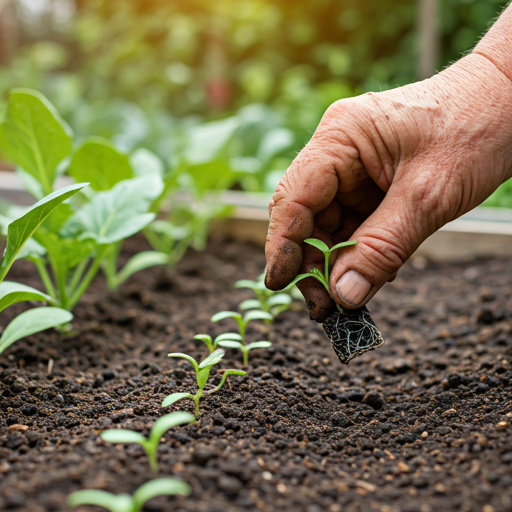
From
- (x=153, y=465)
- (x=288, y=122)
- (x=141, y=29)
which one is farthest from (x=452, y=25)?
(x=153, y=465)

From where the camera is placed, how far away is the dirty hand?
1.15 meters

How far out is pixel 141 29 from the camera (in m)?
6.86

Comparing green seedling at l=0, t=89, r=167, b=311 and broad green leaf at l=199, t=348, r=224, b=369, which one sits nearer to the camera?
broad green leaf at l=199, t=348, r=224, b=369

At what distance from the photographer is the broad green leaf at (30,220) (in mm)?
1117

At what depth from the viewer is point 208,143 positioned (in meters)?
2.47

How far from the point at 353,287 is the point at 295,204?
0.24 meters

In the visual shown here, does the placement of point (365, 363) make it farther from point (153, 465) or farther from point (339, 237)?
point (153, 465)

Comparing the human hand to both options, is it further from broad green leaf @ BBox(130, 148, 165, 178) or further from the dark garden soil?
broad green leaf @ BBox(130, 148, 165, 178)

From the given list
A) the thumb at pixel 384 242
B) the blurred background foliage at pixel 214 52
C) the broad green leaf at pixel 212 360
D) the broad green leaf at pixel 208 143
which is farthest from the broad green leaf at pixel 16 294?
the blurred background foliage at pixel 214 52

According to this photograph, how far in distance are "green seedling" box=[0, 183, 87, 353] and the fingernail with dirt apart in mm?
592

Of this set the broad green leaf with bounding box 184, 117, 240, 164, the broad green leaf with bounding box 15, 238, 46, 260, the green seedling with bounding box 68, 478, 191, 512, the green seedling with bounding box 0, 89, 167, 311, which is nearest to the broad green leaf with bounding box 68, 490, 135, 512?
the green seedling with bounding box 68, 478, 191, 512

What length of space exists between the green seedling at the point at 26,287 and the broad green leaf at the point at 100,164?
2.19 feet

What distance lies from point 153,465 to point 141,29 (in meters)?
6.94

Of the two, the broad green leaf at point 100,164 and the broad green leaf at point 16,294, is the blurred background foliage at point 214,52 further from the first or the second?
the broad green leaf at point 16,294
